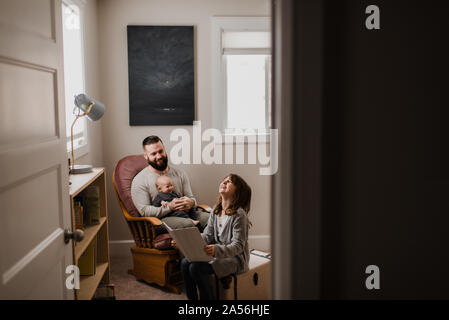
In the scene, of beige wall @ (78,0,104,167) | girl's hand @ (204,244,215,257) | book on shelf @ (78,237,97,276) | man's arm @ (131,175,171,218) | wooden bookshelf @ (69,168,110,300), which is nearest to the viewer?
wooden bookshelf @ (69,168,110,300)

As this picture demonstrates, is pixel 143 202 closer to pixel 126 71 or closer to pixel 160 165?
pixel 160 165

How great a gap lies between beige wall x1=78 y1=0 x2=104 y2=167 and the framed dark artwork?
30 centimetres

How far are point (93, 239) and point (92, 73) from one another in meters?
1.56

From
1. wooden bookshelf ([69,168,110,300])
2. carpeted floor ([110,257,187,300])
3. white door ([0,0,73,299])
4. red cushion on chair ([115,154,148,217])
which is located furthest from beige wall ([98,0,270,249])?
white door ([0,0,73,299])

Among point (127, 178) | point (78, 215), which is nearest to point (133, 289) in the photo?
point (127, 178)

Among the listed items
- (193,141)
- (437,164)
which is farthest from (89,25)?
(437,164)

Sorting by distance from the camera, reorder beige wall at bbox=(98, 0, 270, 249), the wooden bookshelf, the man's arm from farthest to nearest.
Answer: beige wall at bbox=(98, 0, 270, 249) → the man's arm → the wooden bookshelf

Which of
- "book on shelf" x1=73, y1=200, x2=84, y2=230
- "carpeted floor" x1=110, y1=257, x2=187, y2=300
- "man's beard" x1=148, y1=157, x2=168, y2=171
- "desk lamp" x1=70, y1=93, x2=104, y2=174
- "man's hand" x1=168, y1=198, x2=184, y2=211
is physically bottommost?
A: "carpeted floor" x1=110, y1=257, x2=187, y2=300

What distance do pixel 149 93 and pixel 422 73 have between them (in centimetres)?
320

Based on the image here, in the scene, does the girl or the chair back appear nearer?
the girl

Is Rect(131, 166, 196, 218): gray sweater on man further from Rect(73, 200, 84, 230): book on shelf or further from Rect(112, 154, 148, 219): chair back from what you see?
Rect(73, 200, 84, 230): book on shelf

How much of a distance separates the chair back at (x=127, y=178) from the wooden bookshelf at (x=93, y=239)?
0.35m

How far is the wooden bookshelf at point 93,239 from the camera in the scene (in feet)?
7.50

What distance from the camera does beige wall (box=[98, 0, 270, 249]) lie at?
3852mm
